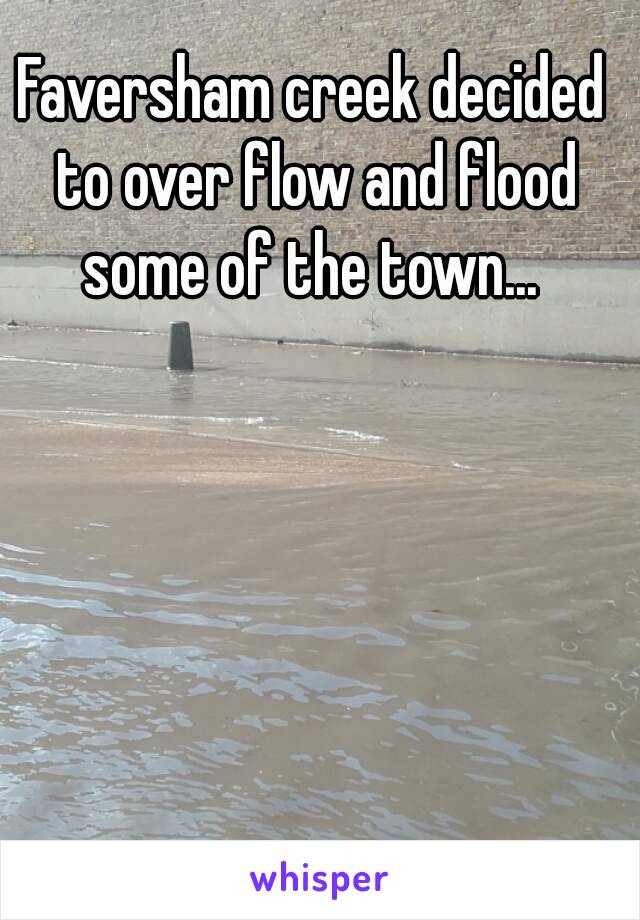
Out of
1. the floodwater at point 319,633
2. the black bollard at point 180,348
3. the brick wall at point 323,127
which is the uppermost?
the brick wall at point 323,127

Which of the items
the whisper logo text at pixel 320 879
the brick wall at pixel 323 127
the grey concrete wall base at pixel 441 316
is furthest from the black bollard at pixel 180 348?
the whisper logo text at pixel 320 879

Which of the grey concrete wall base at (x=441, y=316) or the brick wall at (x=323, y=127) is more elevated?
the brick wall at (x=323, y=127)

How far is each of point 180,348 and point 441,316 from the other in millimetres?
4208

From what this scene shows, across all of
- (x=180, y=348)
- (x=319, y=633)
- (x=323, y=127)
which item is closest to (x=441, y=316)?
(x=323, y=127)

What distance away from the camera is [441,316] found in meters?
16.9

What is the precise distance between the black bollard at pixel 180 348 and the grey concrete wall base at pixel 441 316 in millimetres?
4006

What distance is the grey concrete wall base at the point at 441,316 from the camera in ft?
50.8

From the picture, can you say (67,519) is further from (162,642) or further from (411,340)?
(411,340)

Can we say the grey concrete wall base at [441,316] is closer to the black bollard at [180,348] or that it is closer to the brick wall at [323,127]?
the brick wall at [323,127]

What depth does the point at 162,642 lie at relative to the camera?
4.41m

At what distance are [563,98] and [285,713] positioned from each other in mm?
13241

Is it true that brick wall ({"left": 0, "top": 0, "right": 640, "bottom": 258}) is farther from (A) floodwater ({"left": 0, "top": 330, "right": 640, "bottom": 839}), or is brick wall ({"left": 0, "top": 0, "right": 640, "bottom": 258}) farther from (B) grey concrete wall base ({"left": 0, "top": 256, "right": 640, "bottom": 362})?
(A) floodwater ({"left": 0, "top": 330, "right": 640, "bottom": 839})

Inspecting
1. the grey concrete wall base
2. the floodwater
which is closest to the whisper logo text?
the floodwater

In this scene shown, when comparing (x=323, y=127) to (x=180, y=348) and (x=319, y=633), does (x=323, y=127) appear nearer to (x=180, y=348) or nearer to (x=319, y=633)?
(x=180, y=348)
